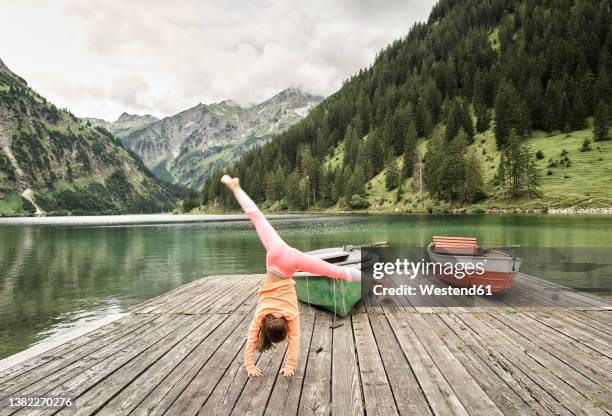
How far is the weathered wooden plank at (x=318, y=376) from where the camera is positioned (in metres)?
4.37

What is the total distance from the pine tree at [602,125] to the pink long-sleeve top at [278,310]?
113m

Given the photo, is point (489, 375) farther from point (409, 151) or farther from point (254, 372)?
point (409, 151)

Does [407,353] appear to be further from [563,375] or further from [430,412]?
[563,375]

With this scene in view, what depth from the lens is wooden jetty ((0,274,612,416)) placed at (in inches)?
175

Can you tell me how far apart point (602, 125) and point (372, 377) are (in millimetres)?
112869

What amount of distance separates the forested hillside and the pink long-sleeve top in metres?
Answer: 86.6

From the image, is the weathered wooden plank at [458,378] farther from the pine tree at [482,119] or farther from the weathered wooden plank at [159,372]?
the pine tree at [482,119]

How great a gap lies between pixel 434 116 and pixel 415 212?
56539mm

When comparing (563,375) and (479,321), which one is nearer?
(563,375)

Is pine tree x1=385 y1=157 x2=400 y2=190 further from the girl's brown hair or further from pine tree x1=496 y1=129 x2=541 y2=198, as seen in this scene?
the girl's brown hair

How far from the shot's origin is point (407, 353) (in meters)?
6.14

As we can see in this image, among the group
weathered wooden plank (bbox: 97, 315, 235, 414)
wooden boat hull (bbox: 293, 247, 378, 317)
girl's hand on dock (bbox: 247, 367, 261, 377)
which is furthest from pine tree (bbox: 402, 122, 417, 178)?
girl's hand on dock (bbox: 247, 367, 261, 377)

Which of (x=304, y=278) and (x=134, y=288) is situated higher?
(x=304, y=278)

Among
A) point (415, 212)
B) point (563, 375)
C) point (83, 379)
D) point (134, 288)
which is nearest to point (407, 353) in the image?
point (563, 375)
